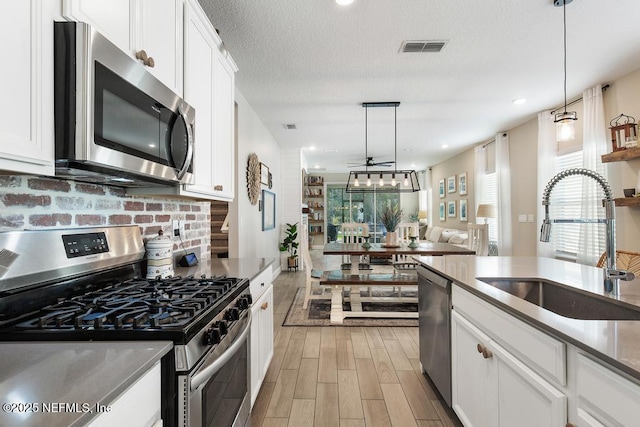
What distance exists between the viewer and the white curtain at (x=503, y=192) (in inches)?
215

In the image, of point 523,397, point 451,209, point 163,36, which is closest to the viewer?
point 523,397

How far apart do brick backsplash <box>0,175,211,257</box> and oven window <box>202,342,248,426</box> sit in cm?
84

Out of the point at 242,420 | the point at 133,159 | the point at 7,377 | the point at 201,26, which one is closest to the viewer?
the point at 7,377

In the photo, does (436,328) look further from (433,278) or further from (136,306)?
(136,306)

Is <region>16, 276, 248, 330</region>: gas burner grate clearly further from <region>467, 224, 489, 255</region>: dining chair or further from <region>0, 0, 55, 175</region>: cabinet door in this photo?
<region>467, 224, 489, 255</region>: dining chair

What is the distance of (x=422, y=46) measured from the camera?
2.75 metres

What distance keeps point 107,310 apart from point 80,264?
1.26ft

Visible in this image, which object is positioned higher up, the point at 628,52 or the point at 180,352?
the point at 628,52

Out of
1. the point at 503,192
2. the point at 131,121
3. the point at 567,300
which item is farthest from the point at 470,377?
the point at 503,192

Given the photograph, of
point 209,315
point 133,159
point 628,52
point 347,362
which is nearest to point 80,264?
point 133,159

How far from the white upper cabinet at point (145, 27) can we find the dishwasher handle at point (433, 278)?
1.79 m

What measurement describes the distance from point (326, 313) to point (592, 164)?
138 inches

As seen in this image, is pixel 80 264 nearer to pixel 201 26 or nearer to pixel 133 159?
pixel 133 159

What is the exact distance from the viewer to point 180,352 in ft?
2.95
